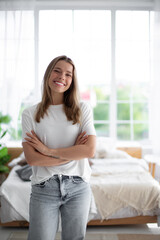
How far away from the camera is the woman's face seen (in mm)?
1604

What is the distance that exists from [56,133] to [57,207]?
40cm

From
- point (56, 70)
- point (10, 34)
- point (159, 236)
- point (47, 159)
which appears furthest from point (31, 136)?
point (10, 34)

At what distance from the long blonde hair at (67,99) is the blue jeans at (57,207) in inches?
13.6

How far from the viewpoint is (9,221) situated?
9.29ft

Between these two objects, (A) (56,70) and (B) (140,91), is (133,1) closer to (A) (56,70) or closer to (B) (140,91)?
(B) (140,91)

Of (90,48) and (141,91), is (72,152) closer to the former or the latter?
(90,48)

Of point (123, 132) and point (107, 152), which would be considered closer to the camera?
point (107, 152)

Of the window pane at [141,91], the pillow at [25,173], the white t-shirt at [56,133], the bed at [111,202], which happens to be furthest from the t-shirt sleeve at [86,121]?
the window pane at [141,91]

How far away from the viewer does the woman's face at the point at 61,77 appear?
1.60 m

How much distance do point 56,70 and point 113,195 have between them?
1.67m

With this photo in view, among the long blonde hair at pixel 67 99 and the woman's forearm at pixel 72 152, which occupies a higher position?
the long blonde hair at pixel 67 99

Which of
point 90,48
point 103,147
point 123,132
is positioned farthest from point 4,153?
point 123,132

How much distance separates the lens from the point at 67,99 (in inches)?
66.3

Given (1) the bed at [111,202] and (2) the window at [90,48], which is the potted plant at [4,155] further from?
(1) the bed at [111,202]
